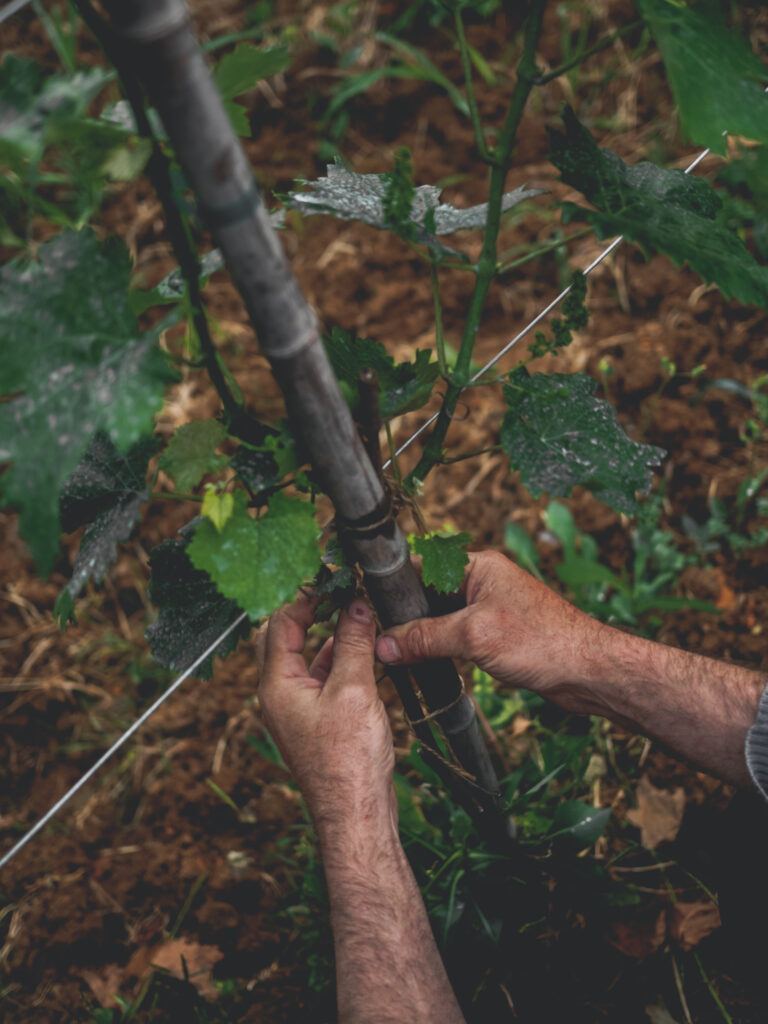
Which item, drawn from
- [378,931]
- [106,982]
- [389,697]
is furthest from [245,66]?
[106,982]

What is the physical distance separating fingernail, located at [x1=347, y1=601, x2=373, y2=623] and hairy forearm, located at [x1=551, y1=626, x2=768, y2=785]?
1.32 ft

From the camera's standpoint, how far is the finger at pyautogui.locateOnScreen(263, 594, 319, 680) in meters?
1.10

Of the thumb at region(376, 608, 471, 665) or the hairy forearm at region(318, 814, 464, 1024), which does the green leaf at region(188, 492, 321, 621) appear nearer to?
the thumb at region(376, 608, 471, 665)

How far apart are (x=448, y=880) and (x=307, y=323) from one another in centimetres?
121

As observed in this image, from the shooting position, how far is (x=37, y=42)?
3227 mm

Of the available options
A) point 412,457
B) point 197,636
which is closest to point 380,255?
point 412,457

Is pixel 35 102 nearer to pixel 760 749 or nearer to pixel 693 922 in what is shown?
pixel 760 749

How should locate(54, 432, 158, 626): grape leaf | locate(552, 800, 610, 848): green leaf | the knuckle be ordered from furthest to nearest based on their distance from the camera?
locate(552, 800, 610, 848): green leaf → the knuckle → locate(54, 432, 158, 626): grape leaf

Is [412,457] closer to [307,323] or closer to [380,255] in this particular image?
[380,255]

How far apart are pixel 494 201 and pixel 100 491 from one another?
1.84 ft

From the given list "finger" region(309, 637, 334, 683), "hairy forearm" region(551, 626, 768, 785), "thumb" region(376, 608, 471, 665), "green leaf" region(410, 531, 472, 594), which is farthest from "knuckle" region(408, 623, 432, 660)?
"hairy forearm" region(551, 626, 768, 785)

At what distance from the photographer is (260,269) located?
59 centimetres

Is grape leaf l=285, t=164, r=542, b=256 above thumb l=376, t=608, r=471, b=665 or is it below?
above

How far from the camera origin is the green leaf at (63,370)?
0.59 metres
